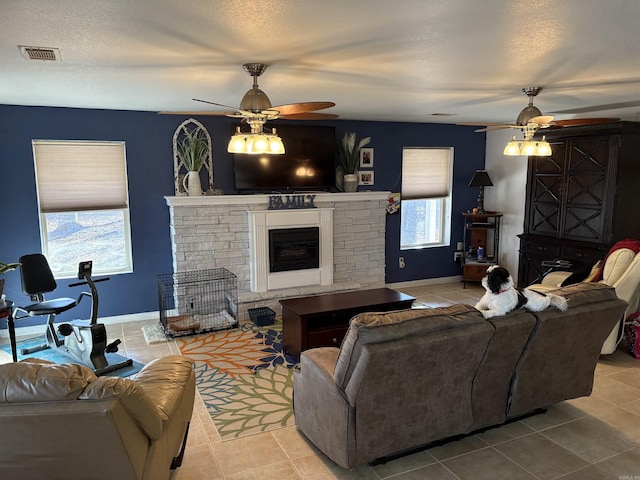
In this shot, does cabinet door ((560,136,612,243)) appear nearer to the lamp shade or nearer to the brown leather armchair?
the lamp shade

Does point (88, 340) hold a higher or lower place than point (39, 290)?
lower

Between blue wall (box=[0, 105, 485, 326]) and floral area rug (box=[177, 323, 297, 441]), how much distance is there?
1203 millimetres

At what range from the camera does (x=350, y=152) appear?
641 centimetres

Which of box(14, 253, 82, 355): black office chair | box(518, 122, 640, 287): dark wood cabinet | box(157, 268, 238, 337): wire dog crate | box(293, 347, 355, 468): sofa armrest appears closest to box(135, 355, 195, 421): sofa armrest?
box(293, 347, 355, 468): sofa armrest

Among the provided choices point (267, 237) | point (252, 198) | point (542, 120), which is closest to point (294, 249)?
point (267, 237)

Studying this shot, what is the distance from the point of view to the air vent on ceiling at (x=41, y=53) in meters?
2.61

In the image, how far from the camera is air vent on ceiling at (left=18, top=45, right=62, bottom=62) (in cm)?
261

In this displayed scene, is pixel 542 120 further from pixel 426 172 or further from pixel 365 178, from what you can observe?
pixel 426 172

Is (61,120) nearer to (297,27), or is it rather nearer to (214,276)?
(214,276)

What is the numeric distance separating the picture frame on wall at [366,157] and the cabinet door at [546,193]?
7.27 ft

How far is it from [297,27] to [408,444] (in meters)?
2.40

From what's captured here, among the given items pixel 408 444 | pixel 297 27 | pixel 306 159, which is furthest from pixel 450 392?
pixel 306 159

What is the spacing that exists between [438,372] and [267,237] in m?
3.58

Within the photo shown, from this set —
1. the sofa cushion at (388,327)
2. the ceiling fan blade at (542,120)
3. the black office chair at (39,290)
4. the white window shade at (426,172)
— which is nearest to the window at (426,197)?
the white window shade at (426,172)
